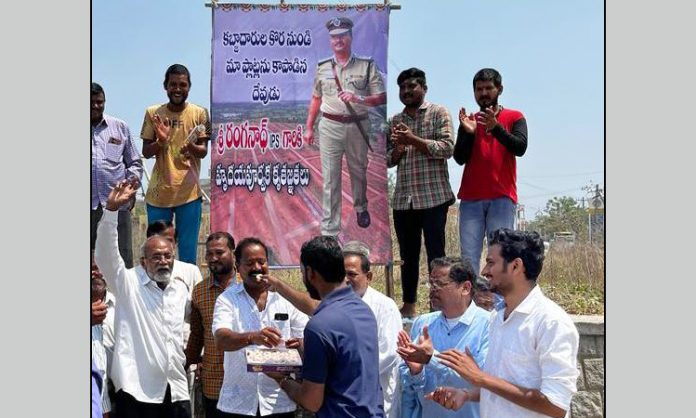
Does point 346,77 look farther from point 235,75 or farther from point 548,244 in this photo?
point 548,244

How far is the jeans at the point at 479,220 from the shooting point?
24.3ft

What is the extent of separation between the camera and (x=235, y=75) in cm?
816

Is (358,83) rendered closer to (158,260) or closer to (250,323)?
(158,260)

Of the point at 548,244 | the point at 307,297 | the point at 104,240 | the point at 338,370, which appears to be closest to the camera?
the point at 338,370

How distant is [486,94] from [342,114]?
4.40 feet

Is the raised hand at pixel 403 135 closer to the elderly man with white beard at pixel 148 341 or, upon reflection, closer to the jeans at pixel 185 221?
the jeans at pixel 185 221

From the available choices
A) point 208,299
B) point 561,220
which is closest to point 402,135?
point 208,299

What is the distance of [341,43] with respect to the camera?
26.6 feet

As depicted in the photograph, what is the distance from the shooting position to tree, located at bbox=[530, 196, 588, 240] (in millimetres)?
12512

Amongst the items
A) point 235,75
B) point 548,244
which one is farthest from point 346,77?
point 548,244

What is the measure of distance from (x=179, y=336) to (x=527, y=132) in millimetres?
3240

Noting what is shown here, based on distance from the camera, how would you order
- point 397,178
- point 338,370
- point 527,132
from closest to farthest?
point 338,370 < point 527,132 < point 397,178

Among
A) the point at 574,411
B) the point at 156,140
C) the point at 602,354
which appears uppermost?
the point at 156,140

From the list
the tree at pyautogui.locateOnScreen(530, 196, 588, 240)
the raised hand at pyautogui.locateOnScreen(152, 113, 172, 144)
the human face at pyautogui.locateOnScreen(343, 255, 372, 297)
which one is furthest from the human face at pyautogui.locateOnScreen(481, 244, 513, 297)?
the tree at pyautogui.locateOnScreen(530, 196, 588, 240)
